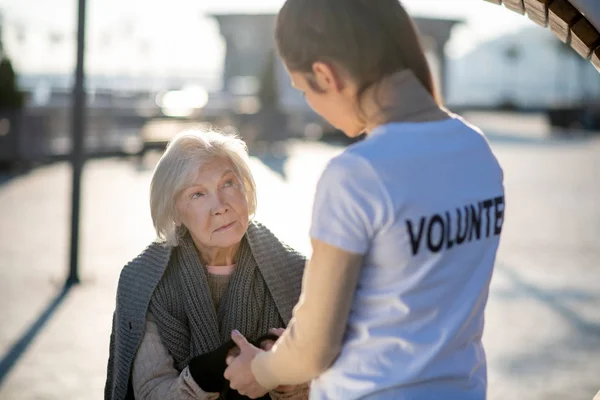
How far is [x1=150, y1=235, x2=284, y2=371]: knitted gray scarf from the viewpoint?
292cm

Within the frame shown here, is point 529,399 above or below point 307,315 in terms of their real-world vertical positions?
below

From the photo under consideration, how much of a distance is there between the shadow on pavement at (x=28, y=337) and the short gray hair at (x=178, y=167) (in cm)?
331

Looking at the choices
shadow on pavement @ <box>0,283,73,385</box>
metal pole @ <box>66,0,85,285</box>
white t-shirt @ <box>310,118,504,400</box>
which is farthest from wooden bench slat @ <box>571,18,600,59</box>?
metal pole @ <box>66,0,85,285</box>

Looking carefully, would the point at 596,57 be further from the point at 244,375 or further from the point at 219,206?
the point at 244,375

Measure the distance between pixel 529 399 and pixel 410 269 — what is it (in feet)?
13.6

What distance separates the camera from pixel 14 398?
5512 millimetres

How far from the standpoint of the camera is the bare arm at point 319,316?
1796 mm

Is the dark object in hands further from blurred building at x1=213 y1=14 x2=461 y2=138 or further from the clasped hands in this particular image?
blurred building at x1=213 y1=14 x2=461 y2=138

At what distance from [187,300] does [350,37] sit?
51.0 inches

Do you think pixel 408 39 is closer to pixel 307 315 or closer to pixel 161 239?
pixel 307 315

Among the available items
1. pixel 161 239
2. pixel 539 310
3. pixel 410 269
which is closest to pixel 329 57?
pixel 410 269

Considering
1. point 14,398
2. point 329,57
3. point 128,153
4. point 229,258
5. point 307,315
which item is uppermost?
point 329,57

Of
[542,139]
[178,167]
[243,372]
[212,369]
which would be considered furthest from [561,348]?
[542,139]

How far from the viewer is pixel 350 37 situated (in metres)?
1.85
